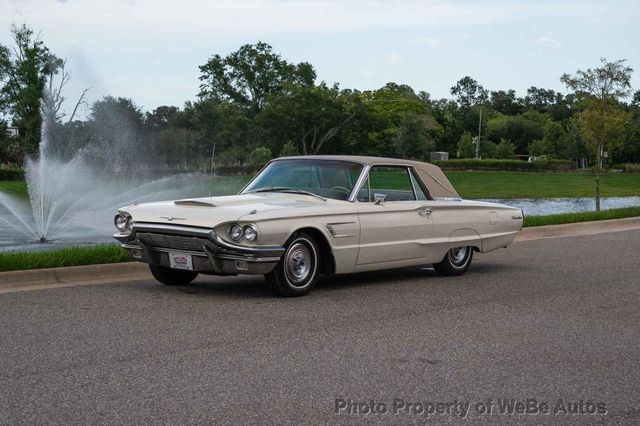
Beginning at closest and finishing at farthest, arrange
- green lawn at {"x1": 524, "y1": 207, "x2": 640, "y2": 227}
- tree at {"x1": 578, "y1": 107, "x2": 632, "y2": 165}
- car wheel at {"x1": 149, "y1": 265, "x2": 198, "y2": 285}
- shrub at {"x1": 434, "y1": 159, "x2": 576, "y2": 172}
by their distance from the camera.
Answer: car wheel at {"x1": 149, "y1": 265, "x2": 198, "y2": 285}
green lawn at {"x1": 524, "y1": 207, "x2": 640, "y2": 227}
tree at {"x1": 578, "y1": 107, "x2": 632, "y2": 165}
shrub at {"x1": 434, "y1": 159, "x2": 576, "y2": 172}

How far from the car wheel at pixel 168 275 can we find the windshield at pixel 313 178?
4.10 ft

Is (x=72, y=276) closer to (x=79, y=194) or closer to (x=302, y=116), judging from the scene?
(x=79, y=194)

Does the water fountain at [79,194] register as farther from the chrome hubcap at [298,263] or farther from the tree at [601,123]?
the tree at [601,123]

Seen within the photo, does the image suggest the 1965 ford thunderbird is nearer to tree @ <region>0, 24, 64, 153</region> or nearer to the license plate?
the license plate

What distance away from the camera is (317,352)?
6.55 m

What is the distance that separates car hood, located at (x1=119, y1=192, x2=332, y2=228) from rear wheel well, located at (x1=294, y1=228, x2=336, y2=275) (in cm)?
31

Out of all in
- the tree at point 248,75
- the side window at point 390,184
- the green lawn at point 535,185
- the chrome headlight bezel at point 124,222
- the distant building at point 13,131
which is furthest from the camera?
the tree at point 248,75

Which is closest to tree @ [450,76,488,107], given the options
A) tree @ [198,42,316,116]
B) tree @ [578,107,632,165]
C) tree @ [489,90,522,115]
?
tree @ [489,90,522,115]

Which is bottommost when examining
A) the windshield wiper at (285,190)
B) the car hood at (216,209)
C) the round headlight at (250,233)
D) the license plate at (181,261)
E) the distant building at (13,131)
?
the license plate at (181,261)

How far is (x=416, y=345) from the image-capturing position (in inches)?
270

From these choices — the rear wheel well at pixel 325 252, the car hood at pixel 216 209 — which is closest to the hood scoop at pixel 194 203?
the car hood at pixel 216 209

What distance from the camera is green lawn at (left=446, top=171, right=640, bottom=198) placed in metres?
43.6

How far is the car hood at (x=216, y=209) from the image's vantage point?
8672mm

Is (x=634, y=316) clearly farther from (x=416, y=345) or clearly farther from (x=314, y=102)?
(x=314, y=102)
